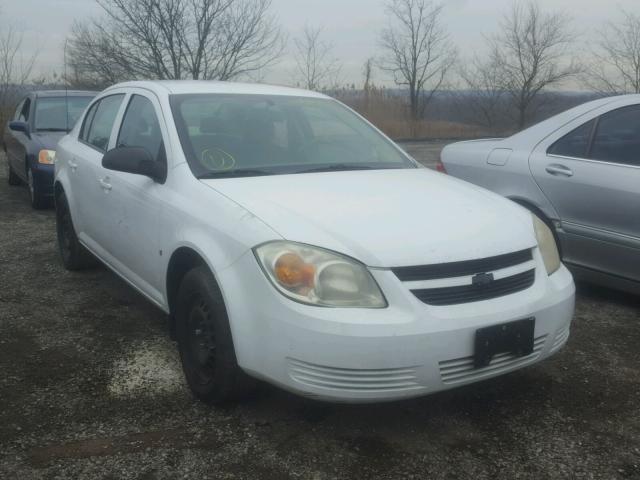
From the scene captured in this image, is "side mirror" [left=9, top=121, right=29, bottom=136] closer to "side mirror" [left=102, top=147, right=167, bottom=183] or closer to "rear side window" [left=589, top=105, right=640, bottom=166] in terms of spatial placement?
"side mirror" [left=102, top=147, right=167, bottom=183]

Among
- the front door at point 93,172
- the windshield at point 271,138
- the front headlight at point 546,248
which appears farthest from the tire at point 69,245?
the front headlight at point 546,248

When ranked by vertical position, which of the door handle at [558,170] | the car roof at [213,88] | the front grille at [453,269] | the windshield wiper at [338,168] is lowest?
the front grille at [453,269]

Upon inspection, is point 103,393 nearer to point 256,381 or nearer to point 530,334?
point 256,381

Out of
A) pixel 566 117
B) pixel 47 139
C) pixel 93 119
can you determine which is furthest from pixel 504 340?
pixel 47 139

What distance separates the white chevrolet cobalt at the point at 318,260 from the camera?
98.8 inches

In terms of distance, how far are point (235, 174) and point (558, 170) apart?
2445mm

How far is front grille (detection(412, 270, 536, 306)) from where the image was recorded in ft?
8.42

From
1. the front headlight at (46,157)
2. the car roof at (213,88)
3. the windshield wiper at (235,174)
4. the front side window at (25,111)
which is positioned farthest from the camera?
the front side window at (25,111)

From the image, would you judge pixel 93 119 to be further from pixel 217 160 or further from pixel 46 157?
pixel 46 157

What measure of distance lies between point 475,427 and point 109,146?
287 centimetres

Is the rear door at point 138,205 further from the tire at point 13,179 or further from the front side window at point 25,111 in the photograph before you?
the tire at point 13,179

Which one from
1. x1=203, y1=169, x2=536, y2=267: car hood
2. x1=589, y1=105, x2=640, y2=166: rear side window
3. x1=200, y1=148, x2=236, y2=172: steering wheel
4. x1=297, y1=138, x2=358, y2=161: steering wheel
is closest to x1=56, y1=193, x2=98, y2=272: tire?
x1=200, y1=148, x2=236, y2=172: steering wheel

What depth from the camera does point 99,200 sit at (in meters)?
4.32

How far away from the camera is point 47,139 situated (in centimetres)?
816
